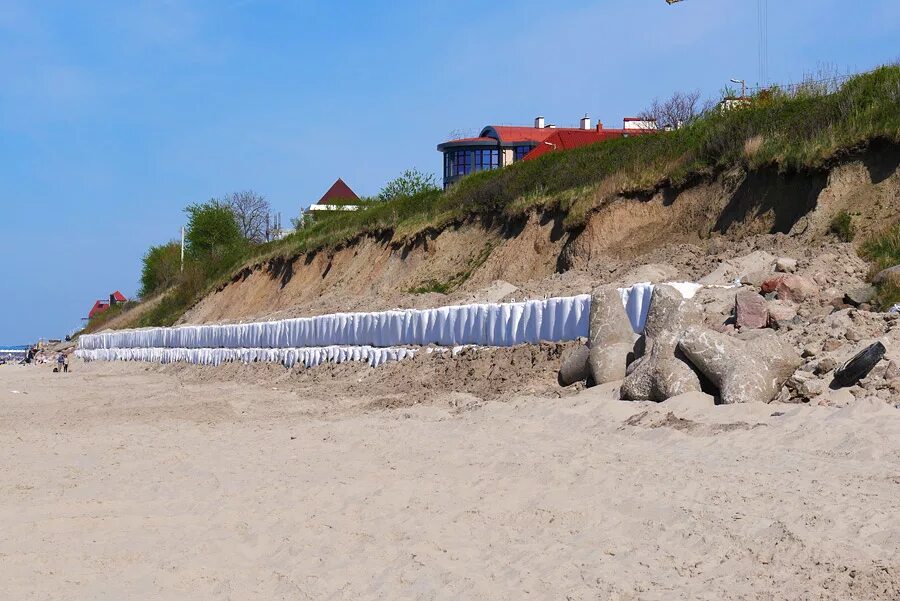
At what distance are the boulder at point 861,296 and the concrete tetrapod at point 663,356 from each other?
1933 millimetres

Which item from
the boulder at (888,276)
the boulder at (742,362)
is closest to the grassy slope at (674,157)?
the boulder at (888,276)

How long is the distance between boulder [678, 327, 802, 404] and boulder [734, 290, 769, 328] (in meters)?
1.60

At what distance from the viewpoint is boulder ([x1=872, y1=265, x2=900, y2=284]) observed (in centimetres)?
1163

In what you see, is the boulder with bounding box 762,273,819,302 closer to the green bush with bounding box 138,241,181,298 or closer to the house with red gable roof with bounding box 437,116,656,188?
the green bush with bounding box 138,241,181,298

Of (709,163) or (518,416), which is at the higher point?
(709,163)

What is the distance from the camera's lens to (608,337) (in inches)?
461

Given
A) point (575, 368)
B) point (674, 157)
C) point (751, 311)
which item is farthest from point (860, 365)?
point (674, 157)

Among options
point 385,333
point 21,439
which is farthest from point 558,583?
point 385,333

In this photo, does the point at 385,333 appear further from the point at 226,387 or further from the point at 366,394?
the point at 226,387

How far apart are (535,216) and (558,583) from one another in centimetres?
2117

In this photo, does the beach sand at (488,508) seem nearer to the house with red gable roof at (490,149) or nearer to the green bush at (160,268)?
the green bush at (160,268)

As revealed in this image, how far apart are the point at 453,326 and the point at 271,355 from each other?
7.11 metres

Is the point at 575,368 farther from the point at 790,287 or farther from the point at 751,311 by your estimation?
the point at 790,287

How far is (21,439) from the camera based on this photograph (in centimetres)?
1155
